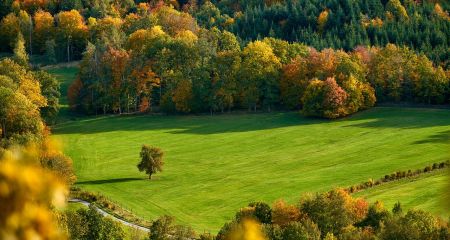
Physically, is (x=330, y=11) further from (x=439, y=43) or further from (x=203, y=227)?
(x=203, y=227)

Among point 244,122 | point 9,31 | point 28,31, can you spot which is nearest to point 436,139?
point 244,122

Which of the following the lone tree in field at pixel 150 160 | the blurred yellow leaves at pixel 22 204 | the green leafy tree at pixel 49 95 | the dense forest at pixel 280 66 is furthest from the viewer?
the dense forest at pixel 280 66

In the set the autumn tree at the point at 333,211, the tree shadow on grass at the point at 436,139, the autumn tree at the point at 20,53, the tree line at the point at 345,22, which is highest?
the tree line at the point at 345,22

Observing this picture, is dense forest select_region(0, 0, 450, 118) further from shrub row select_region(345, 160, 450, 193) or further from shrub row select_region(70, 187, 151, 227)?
shrub row select_region(70, 187, 151, 227)

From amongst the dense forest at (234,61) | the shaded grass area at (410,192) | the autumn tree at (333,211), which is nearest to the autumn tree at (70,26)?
the dense forest at (234,61)

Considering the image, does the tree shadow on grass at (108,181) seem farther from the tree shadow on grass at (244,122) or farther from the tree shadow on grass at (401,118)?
the tree shadow on grass at (401,118)

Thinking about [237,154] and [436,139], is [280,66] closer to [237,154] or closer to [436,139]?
[237,154]

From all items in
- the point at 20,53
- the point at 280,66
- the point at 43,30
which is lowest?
the point at 280,66
